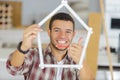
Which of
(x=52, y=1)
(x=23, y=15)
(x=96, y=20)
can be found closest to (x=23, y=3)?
(x=23, y=15)

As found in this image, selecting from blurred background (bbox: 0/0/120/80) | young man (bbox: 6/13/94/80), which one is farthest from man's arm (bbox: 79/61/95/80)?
blurred background (bbox: 0/0/120/80)

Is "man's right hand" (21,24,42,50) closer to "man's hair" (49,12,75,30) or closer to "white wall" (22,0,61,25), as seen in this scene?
"man's hair" (49,12,75,30)

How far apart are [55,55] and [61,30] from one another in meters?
0.06

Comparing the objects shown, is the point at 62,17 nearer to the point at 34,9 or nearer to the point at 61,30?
the point at 61,30

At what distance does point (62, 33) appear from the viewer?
0.59 m

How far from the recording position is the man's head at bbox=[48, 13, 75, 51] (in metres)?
0.59

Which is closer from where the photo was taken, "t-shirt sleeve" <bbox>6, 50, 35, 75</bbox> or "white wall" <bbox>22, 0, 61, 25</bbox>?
"t-shirt sleeve" <bbox>6, 50, 35, 75</bbox>

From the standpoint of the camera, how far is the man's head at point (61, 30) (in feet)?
1.93

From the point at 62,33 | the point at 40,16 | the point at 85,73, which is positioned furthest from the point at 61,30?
the point at 40,16

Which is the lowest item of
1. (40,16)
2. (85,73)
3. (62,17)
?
(85,73)

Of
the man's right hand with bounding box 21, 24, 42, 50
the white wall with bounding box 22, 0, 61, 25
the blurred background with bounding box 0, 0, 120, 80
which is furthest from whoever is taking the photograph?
the white wall with bounding box 22, 0, 61, 25

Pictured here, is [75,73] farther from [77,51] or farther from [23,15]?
[23,15]

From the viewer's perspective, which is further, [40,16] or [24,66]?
[40,16]

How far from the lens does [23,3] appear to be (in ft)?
6.64
